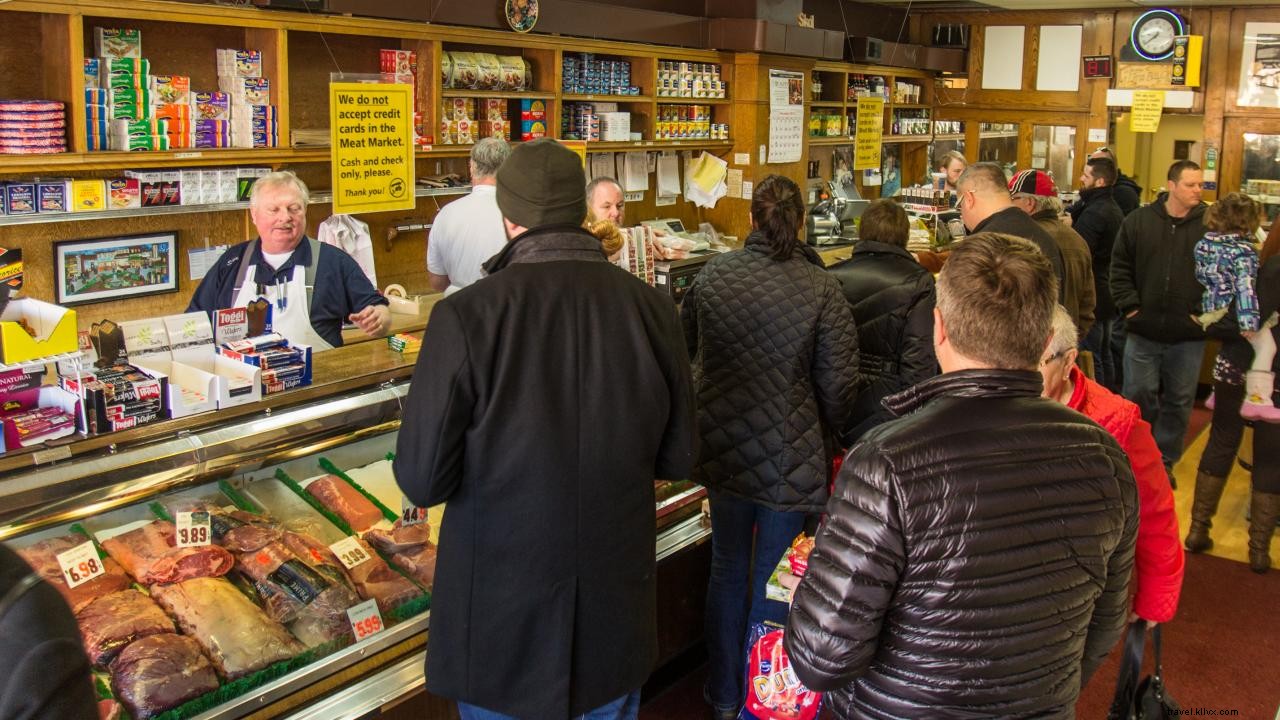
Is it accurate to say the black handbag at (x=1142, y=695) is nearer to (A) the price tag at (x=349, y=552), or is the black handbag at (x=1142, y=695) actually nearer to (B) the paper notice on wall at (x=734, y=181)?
(A) the price tag at (x=349, y=552)

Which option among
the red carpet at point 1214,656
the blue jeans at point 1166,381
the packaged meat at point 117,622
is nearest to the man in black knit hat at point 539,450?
the packaged meat at point 117,622

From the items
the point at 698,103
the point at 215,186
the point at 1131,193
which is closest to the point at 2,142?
the point at 215,186

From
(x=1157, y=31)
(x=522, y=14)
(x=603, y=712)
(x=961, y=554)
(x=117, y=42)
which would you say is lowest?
(x=603, y=712)

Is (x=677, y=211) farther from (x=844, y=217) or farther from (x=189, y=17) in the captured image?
(x=189, y=17)

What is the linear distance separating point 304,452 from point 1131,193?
7036 millimetres

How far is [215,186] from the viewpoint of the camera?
16.6ft

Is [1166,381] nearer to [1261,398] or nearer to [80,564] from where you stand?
[1261,398]

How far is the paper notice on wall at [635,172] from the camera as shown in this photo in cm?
772

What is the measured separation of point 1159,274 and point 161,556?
5393mm

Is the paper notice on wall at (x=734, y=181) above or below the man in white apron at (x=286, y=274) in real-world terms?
above

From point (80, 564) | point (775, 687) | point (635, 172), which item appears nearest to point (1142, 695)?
point (775, 687)

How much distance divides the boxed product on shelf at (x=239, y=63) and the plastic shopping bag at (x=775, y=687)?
149 inches

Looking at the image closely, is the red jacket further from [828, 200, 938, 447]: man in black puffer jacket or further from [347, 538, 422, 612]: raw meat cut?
[347, 538, 422, 612]: raw meat cut

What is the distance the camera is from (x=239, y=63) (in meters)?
5.20
